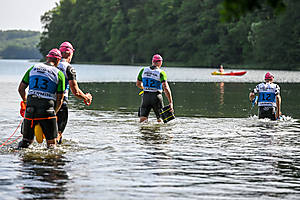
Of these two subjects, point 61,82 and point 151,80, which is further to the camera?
point 151,80

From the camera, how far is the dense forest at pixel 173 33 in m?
87.1

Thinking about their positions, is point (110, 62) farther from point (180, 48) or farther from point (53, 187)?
point (53, 187)

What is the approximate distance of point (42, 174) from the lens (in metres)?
8.48

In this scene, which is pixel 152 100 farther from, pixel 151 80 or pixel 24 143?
pixel 24 143

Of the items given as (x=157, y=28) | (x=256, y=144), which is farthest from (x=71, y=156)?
(x=157, y=28)

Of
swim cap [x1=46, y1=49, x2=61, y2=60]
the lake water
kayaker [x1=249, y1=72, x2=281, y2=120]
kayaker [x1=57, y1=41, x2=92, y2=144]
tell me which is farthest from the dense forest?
swim cap [x1=46, y1=49, x2=61, y2=60]

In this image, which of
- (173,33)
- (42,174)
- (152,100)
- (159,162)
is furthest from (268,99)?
(173,33)

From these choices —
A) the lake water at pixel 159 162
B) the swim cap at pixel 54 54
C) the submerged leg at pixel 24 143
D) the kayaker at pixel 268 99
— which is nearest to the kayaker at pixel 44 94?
the swim cap at pixel 54 54

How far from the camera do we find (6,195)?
286 inches

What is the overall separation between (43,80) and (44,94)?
0.25 meters

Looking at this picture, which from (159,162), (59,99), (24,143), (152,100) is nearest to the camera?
(159,162)

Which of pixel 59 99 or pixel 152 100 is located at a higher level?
pixel 59 99

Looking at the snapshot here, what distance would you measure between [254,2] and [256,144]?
7883mm

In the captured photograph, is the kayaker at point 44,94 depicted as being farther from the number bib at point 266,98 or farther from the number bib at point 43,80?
the number bib at point 266,98
